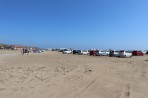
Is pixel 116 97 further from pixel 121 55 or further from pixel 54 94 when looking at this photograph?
pixel 121 55

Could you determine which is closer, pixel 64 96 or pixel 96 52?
pixel 64 96

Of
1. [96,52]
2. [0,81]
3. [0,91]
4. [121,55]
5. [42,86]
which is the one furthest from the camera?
[96,52]

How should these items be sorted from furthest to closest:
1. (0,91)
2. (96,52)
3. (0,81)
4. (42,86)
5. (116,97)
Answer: (96,52) < (0,81) < (42,86) < (0,91) < (116,97)

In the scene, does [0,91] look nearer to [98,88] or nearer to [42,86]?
[42,86]

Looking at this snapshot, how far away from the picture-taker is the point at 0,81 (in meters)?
11.6

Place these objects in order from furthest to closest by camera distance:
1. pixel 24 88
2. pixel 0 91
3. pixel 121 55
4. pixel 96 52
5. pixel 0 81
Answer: pixel 96 52, pixel 121 55, pixel 0 81, pixel 24 88, pixel 0 91

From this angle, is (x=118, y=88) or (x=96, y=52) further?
(x=96, y=52)

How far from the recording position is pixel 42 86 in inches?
419

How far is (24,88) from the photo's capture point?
32.8ft

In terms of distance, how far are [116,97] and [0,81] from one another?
20.4 ft

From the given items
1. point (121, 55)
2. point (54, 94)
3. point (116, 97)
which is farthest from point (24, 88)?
point (121, 55)

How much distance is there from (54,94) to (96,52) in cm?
5211

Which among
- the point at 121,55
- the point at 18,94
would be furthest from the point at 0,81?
the point at 121,55

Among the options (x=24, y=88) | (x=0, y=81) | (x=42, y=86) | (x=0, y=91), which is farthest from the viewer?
(x=0, y=81)
